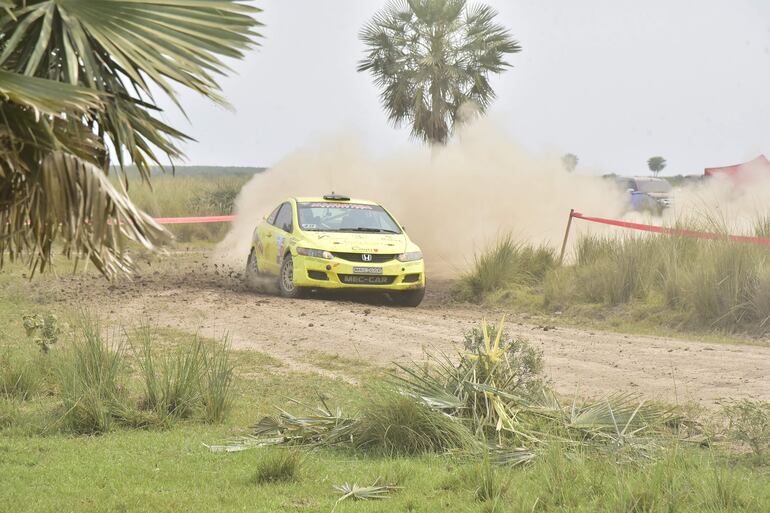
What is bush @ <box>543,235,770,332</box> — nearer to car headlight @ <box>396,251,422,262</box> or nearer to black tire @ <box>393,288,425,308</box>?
black tire @ <box>393,288,425,308</box>

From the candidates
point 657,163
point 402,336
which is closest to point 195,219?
point 402,336

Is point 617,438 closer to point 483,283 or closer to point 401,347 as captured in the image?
point 401,347

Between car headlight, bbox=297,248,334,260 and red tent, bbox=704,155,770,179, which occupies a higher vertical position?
red tent, bbox=704,155,770,179

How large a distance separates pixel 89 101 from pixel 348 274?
1130 cm

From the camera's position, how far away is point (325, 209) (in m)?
17.8

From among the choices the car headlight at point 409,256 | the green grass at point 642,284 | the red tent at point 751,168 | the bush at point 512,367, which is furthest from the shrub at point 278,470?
the red tent at point 751,168

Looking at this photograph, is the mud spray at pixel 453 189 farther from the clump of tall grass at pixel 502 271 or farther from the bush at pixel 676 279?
the bush at pixel 676 279

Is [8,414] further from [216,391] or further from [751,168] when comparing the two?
[751,168]

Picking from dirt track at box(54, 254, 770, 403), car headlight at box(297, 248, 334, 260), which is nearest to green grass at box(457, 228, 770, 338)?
dirt track at box(54, 254, 770, 403)

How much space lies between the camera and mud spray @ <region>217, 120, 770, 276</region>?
26.6 metres

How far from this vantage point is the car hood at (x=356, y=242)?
53.5ft

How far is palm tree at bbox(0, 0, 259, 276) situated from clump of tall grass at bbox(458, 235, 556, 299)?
12.1m

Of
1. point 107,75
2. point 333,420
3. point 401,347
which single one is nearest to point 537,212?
point 401,347

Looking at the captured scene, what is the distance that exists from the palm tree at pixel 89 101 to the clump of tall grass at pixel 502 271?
12.1 m
